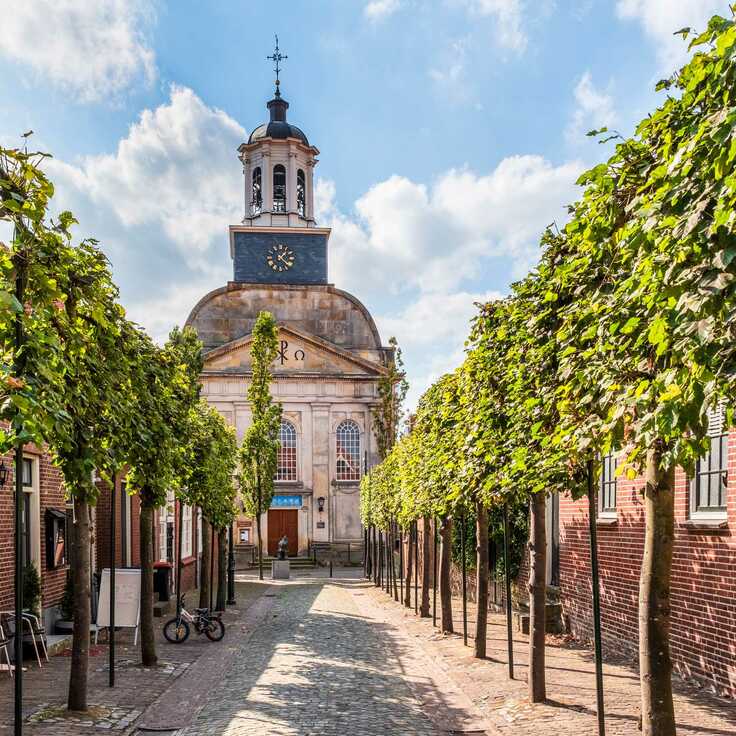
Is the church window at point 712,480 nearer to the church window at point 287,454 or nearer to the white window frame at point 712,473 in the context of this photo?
the white window frame at point 712,473

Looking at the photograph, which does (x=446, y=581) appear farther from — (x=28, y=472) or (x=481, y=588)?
(x=28, y=472)

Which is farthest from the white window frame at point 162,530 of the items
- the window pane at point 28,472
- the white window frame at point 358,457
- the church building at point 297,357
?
the white window frame at point 358,457

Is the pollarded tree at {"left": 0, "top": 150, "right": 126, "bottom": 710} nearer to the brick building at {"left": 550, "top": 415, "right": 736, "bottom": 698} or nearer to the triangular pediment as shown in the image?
the brick building at {"left": 550, "top": 415, "right": 736, "bottom": 698}

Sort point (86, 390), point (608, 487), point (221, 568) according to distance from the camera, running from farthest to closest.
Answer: point (221, 568)
point (608, 487)
point (86, 390)

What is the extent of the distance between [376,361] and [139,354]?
4331cm

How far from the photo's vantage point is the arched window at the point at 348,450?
5216cm

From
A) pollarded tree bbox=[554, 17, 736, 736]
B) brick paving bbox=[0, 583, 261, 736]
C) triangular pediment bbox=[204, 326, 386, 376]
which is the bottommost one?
brick paving bbox=[0, 583, 261, 736]

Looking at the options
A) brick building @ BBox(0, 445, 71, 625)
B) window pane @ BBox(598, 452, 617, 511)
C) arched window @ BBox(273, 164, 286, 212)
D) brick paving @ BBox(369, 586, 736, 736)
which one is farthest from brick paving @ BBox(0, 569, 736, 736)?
arched window @ BBox(273, 164, 286, 212)

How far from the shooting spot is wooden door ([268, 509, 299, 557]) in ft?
166

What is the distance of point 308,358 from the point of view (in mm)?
52656

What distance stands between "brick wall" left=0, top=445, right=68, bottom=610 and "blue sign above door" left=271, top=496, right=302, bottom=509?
34.2 m

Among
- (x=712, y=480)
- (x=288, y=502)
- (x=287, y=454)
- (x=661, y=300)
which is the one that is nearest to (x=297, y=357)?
(x=287, y=454)

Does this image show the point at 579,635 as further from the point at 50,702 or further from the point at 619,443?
the point at 619,443

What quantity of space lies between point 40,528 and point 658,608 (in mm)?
11859
